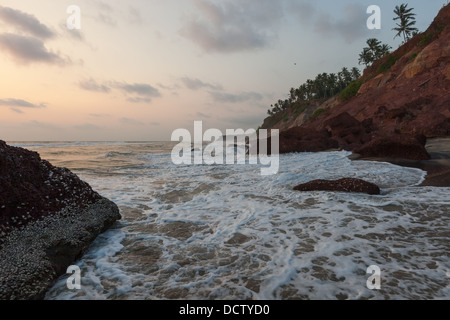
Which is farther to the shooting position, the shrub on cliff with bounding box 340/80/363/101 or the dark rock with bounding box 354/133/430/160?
the shrub on cliff with bounding box 340/80/363/101

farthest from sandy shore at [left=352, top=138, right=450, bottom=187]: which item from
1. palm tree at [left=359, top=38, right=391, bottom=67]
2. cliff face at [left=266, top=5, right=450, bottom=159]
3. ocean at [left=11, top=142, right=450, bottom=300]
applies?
palm tree at [left=359, top=38, right=391, bottom=67]

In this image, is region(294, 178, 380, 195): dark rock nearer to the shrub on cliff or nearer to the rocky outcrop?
the rocky outcrop

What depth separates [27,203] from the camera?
3387 mm

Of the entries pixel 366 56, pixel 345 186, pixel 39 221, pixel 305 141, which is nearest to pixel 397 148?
pixel 345 186

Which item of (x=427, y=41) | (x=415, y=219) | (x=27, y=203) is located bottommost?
(x=415, y=219)

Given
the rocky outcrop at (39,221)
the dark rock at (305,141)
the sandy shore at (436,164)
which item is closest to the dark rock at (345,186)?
the sandy shore at (436,164)

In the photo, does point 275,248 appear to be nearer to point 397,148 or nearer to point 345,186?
point 345,186

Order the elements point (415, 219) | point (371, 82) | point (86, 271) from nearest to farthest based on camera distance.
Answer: point (86, 271) → point (415, 219) → point (371, 82)

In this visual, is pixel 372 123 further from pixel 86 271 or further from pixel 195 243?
pixel 86 271

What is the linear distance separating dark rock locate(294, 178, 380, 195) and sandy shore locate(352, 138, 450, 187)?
62.6 inches

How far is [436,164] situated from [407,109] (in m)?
10.7

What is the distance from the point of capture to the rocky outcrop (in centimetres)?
244
